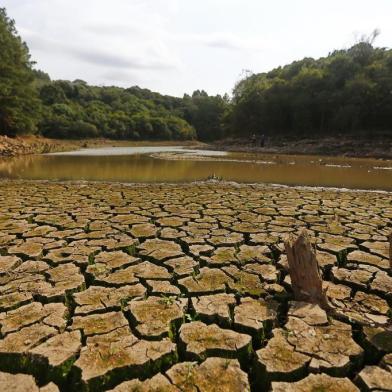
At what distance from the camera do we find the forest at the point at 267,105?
25938 millimetres

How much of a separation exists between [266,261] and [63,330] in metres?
1.84

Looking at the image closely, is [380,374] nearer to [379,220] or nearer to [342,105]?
[379,220]

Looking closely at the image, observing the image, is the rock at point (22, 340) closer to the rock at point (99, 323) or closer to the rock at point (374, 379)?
the rock at point (99, 323)

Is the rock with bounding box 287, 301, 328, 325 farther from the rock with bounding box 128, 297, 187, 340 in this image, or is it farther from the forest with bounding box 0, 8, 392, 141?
the forest with bounding box 0, 8, 392, 141

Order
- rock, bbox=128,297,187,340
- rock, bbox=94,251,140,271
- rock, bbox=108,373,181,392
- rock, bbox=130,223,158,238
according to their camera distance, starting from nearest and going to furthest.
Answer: rock, bbox=108,373,181,392, rock, bbox=128,297,187,340, rock, bbox=94,251,140,271, rock, bbox=130,223,158,238

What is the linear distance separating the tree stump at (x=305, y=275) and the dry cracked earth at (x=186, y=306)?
75mm

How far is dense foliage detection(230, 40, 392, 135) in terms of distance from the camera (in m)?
26.6

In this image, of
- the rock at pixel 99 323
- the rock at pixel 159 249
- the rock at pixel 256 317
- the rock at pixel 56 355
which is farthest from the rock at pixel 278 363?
the rock at pixel 159 249

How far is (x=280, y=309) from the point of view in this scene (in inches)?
94.3

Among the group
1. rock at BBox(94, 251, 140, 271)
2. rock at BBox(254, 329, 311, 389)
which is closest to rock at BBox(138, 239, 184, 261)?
rock at BBox(94, 251, 140, 271)

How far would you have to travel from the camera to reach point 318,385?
66.8 inches

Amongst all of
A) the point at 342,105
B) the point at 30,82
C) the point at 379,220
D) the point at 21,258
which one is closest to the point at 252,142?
the point at 342,105

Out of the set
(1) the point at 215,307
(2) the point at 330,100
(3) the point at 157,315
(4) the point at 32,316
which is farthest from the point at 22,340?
(2) the point at 330,100

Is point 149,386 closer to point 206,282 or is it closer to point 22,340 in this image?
point 22,340
